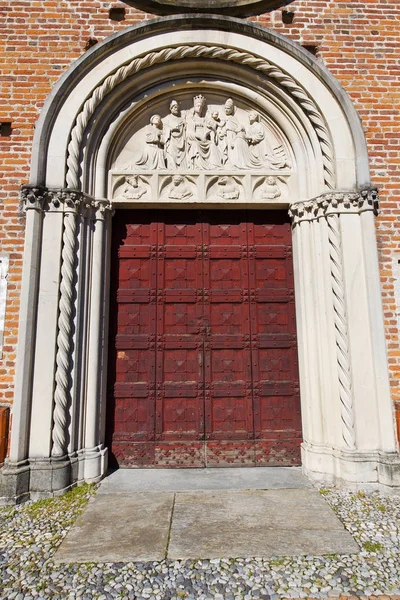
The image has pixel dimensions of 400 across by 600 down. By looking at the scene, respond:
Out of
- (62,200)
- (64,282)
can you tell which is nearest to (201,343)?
(64,282)

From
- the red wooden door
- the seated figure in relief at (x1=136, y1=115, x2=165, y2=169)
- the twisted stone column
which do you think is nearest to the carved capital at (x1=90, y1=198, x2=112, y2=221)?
the twisted stone column

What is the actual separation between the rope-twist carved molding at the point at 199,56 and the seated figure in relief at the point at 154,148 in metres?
0.67

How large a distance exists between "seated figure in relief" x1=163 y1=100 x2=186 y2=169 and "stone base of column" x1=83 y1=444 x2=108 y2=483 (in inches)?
145

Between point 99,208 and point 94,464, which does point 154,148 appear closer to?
point 99,208

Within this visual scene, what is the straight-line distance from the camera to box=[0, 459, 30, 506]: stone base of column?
12.7 ft

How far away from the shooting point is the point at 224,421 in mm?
4887

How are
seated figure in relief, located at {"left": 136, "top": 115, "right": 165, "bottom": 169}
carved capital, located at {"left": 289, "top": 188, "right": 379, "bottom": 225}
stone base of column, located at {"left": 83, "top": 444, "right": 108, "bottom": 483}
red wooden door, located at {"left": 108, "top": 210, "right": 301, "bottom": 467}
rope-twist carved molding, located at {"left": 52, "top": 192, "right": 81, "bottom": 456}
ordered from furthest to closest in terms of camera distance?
seated figure in relief, located at {"left": 136, "top": 115, "right": 165, "bottom": 169}, red wooden door, located at {"left": 108, "top": 210, "right": 301, "bottom": 467}, carved capital, located at {"left": 289, "top": 188, "right": 379, "bottom": 225}, stone base of column, located at {"left": 83, "top": 444, "right": 108, "bottom": 483}, rope-twist carved molding, located at {"left": 52, "top": 192, "right": 81, "bottom": 456}

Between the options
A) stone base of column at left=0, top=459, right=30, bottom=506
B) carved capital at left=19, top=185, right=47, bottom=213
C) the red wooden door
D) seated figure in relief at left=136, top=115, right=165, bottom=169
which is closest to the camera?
stone base of column at left=0, top=459, right=30, bottom=506

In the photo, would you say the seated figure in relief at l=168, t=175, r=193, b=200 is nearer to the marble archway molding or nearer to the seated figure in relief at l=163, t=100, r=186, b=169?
the seated figure in relief at l=163, t=100, r=186, b=169

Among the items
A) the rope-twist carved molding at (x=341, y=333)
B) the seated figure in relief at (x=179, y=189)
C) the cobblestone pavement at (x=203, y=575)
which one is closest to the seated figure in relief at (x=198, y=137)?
the seated figure in relief at (x=179, y=189)

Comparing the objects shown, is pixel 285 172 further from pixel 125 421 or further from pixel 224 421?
pixel 125 421

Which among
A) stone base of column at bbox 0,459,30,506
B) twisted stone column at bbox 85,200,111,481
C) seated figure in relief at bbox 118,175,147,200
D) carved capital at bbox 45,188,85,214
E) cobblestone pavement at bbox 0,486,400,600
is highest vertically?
seated figure in relief at bbox 118,175,147,200

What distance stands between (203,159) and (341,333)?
2.89 metres

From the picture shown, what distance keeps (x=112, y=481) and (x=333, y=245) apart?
3753mm
